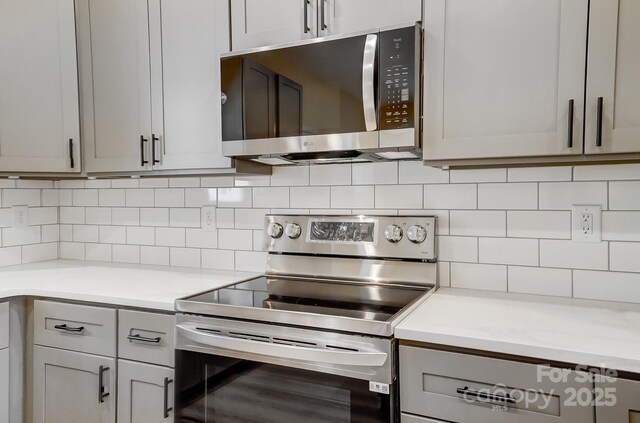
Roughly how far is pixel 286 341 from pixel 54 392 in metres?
1.03

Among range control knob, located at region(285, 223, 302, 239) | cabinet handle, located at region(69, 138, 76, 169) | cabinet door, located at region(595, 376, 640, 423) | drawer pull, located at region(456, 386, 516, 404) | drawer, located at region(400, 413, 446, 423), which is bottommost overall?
drawer, located at region(400, 413, 446, 423)

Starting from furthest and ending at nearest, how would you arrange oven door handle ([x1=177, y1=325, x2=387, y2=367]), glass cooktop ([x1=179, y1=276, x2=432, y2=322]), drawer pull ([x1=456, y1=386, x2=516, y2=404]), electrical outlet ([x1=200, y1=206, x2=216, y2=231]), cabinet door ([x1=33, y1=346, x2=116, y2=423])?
electrical outlet ([x1=200, y1=206, x2=216, y2=231]) < cabinet door ([x1=33, y1=346, x2=116, y2=423]) < glass cooktop ([x1=179, y1=276, x2=432, y2=322]) < oven door handle ([x1=177, y1=325, x2=387, y2=367]) < drawer pull ([x1=456, y1=386, x2=516, y2=404])

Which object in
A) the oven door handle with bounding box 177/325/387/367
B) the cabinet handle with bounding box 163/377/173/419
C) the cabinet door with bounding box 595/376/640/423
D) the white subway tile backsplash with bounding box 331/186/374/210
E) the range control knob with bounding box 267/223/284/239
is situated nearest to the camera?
the cabinet door with bounding box 595/376/640/423

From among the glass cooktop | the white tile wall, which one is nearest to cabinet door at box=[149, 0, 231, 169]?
the white tile wall

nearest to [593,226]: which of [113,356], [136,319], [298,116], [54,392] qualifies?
[298,116]

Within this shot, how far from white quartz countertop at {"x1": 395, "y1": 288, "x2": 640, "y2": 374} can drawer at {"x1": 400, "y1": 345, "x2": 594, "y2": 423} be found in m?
0.04

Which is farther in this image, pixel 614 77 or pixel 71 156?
pixel 71 156

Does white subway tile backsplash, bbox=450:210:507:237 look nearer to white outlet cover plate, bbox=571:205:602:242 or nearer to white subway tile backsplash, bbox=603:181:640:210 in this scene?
white outlet cover plate, bbox=571:205:602:242

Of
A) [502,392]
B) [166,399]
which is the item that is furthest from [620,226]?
[166,399]

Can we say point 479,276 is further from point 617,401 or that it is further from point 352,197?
point 617,401

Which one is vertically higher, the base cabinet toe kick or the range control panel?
the range control panel

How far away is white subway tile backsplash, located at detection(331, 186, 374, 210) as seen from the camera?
5.84 feet

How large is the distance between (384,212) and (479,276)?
43 centimetres

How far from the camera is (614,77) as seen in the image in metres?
1.17
